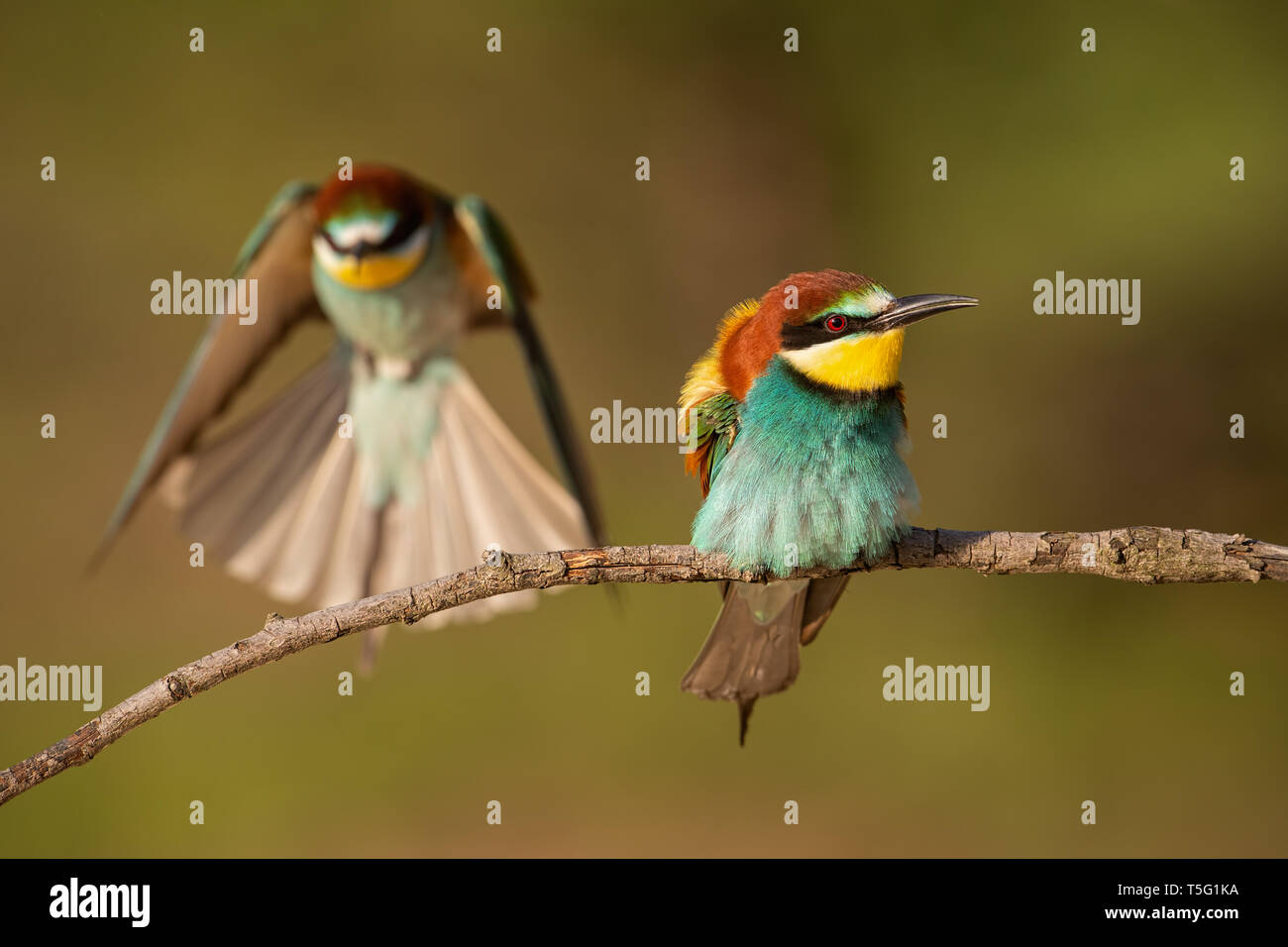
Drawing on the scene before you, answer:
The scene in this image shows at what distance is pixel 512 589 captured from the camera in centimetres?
135

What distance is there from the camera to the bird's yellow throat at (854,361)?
1485mm

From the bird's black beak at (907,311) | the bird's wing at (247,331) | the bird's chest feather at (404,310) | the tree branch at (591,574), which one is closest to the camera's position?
the tree branch at (591,574)

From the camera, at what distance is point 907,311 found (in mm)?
1430

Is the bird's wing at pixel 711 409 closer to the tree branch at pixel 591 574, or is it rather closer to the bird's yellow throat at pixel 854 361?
the bird's yellow throat at pixel 854 361

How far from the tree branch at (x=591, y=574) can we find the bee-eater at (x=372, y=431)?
1.41 meters

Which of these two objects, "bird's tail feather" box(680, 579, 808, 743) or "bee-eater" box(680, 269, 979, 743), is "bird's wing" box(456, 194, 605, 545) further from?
"bee-eater" box(680, 269, 979, 743)

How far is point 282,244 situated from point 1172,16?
3.06m

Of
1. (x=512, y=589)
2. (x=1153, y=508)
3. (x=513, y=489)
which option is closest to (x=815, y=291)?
(x=512, y=589)

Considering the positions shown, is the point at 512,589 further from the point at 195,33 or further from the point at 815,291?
the point at 195,33

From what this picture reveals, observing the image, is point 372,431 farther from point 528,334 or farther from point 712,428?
point 712,428

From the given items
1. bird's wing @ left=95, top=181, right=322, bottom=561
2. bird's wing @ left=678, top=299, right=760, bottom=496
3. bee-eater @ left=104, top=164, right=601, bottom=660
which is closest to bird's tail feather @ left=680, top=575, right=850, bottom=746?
bird's wing @ left=678, top=299, right=760, bottom=496

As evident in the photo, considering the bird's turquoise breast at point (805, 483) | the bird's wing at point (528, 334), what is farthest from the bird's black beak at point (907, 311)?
the bird's wing at point (528, 334)

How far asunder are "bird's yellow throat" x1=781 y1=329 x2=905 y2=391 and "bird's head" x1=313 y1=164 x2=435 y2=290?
148cm

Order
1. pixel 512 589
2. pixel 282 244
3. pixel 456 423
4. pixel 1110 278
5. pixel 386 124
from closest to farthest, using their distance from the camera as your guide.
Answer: pixel 512 589 → pixel 282 244 → pixel 456 423 → pixel 1110 278 → pixel 386 124
